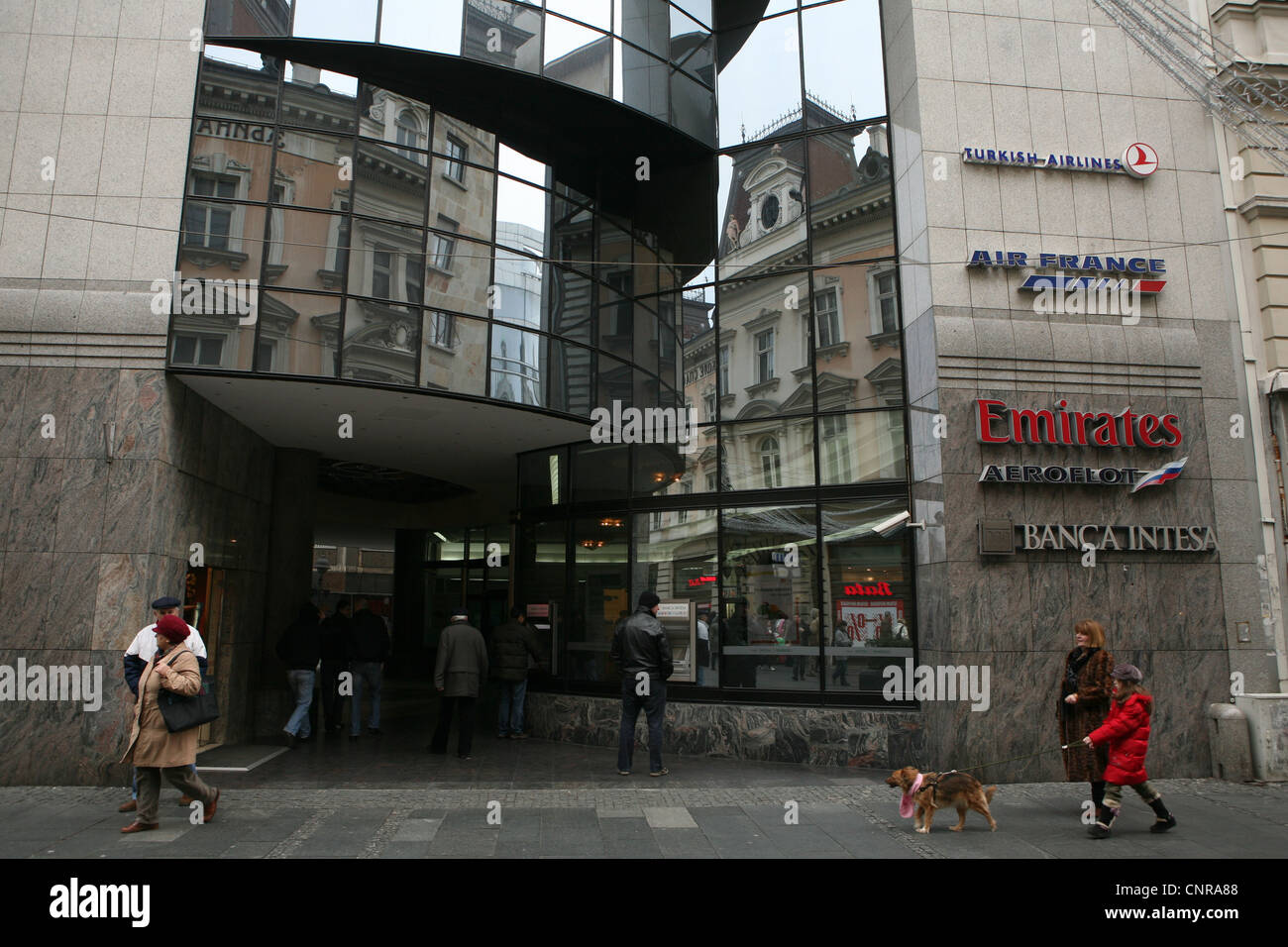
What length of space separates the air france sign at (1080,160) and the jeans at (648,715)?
25.1 ft

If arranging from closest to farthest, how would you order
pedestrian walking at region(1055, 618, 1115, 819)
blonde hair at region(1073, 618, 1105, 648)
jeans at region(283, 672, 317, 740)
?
pedestrian walking at region(1055, 618, 1115, 819)
blonde hair at region(1073, 618, 1105, 648)
jeans at region(283, 672, 317, 740)

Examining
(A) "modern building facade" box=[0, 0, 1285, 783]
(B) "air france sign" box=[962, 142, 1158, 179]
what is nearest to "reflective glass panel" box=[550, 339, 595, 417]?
(A) "modern building facade" box=[0, 0, 1285, 783]

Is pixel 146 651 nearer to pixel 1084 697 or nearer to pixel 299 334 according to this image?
pixel 299 334

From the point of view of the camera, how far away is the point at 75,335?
9.41 m

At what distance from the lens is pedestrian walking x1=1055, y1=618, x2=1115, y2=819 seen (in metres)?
7.52

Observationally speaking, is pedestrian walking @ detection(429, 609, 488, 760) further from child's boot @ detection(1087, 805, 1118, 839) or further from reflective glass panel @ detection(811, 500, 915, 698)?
child's boot @ detection(1087, 805, 1118, 839)

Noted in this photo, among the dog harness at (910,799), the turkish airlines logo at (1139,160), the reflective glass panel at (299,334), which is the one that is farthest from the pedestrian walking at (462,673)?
the turkish airlines logo at (1139,160)

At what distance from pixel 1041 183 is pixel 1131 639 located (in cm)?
577

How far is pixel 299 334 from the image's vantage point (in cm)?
951

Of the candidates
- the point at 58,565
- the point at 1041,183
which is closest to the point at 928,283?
the point at 1041,183

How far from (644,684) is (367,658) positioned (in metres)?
5.10

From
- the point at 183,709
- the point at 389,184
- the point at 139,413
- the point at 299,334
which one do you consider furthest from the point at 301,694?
the point at 389,184

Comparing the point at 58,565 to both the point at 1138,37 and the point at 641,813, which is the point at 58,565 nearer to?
the point at 641,813
